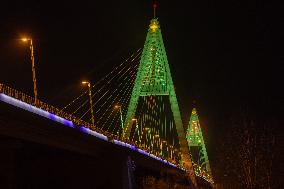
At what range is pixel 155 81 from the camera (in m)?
54.4

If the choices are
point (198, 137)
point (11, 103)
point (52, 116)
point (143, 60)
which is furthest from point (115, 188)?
point (198, 137)

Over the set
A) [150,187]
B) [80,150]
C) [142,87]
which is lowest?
[150,187]

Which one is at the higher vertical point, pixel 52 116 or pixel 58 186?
pixel 52 116

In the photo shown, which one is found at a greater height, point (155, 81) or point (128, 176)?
Result: point (155, 81)

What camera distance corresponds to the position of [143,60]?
53.4 meters

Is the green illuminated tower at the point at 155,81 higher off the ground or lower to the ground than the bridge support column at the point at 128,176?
higher

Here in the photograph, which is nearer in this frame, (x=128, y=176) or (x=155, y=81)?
(x=128, y=176)

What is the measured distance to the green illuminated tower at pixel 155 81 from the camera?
50500 mm

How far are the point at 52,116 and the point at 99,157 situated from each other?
10501mm

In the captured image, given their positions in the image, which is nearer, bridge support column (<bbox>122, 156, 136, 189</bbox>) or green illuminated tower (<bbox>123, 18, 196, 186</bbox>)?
bridge support column (<bbox>122, 156, 136, 189</bbox>)

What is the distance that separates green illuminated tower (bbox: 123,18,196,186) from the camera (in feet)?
166

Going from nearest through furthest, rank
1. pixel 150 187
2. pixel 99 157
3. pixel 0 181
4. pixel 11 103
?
pixel 11 103, pixel 0 181, pixel 99 157, pixel 150 187

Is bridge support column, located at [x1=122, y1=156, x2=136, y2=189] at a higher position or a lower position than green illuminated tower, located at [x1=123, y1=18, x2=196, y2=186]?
lower

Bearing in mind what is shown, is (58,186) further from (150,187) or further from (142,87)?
(142,87)
